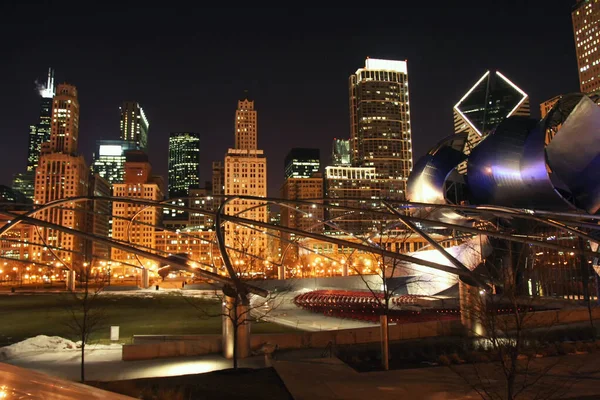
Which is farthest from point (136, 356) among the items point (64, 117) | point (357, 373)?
point (64, 117)

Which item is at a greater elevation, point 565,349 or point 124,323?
point 565,349

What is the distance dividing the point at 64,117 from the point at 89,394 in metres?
180

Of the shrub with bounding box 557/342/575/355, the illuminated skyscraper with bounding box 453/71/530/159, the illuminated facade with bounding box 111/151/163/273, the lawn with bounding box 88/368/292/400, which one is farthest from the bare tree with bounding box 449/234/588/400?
the illuminated facade with bounding box 111/151/163/273

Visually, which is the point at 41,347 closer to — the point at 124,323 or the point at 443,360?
the point at 124,323

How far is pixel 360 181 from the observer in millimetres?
198375

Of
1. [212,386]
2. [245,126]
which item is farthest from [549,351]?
[245,126]

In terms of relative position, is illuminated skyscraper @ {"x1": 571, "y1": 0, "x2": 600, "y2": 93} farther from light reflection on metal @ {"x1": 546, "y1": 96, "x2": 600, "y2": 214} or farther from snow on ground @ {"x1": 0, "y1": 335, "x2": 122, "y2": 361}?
snow on ground @ {"x1": 0, "y1": 335, "x2": 122, "y2": 361}

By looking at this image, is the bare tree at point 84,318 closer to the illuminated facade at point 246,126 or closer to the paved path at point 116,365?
the paved path at point 116,365

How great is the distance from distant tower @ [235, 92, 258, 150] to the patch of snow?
536 ft

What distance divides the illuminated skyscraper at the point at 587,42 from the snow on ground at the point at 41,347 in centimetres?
16110

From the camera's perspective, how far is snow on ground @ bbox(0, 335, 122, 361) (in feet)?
59.9

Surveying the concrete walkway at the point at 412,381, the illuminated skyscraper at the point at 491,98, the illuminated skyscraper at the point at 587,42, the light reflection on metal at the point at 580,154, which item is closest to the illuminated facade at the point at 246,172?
the illuminated skyscraper at the point at 491,98

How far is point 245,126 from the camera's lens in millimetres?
183250

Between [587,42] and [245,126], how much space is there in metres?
118
